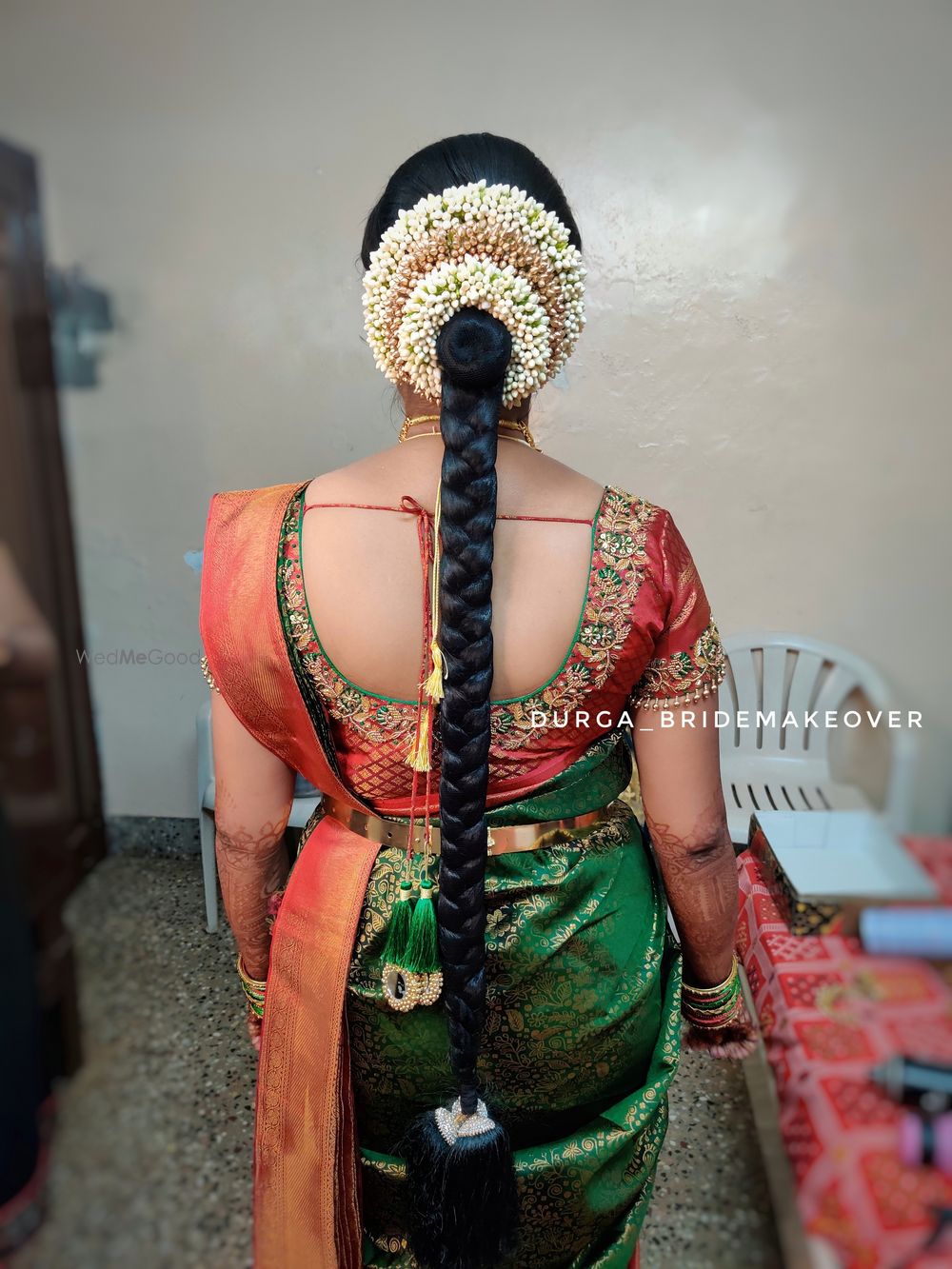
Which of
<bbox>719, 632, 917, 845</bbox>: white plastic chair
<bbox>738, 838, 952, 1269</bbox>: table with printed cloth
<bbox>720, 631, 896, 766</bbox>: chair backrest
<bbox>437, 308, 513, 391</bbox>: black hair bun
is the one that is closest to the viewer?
<bbox>738, 838, 952, 1269</bbox>: table with printed cloth

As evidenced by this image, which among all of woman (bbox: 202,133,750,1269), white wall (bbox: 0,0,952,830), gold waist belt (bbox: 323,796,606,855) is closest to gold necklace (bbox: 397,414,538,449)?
woman (bbox: 202,133,750,1269)

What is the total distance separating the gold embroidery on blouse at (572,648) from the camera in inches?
23.2

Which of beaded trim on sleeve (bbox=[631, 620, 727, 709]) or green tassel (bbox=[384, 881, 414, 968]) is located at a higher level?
beaded trim on sleeve (bbox=[631, 620, 727, 709])

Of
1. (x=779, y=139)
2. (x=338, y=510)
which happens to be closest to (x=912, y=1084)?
(x=338, y=510)

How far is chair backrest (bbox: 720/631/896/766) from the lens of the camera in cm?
70

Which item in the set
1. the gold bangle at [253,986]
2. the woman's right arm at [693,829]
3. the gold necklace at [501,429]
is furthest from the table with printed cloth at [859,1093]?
the gold bangle at [253,986]

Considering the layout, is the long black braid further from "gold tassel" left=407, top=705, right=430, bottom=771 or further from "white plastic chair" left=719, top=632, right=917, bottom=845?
"white plastic chair" left=719, top=632, right=917, bottom=845

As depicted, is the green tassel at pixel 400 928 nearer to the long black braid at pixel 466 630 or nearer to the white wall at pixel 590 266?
the long black braid at pixel 466 630

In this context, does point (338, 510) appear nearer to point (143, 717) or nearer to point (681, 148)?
point (143, 717)

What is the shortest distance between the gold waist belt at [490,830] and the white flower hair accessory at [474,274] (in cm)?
39

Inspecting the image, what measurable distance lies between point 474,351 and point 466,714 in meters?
0.28

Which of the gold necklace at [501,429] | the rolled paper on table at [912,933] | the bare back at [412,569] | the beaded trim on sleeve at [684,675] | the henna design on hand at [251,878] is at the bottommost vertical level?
the henna design on hand at [251,878]

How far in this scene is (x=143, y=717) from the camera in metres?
0.54

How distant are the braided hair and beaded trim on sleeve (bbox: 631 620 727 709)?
0.19m
